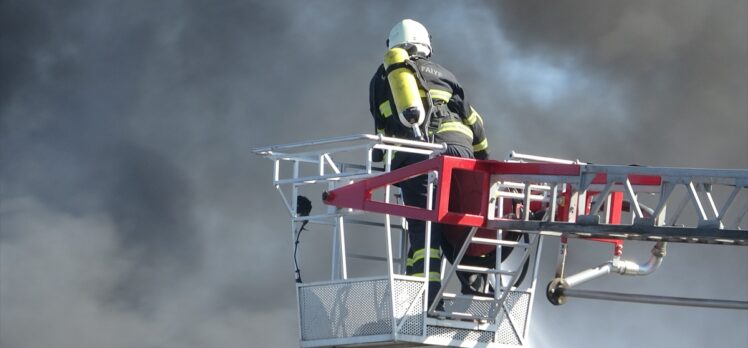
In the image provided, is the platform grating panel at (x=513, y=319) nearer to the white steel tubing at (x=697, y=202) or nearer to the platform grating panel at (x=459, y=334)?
the platform grating panel at (x=459, y=334)

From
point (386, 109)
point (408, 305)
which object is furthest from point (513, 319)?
point (386, 109)

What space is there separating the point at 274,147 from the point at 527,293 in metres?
4.14

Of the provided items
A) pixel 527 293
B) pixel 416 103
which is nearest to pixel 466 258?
pixel 527 293

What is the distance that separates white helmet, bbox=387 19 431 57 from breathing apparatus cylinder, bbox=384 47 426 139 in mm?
863

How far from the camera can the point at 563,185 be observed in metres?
21.9

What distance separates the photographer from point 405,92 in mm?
21703

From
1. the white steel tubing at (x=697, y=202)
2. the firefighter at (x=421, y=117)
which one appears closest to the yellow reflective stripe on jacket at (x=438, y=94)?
the firefighter at (x=421, y=117)

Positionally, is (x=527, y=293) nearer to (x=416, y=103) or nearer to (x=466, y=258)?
(x=466, y=258)

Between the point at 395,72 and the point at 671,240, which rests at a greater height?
the point at 395,72

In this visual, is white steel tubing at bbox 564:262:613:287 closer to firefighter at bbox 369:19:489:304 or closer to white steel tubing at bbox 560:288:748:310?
white steel tubing at bbox 560:288:748:310

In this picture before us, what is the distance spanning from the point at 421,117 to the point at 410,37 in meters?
1.80

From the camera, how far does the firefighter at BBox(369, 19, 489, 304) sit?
853 inches

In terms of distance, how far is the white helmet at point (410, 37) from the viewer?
23000 mm

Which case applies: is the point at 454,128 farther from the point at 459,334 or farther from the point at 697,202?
the point at 697,202
